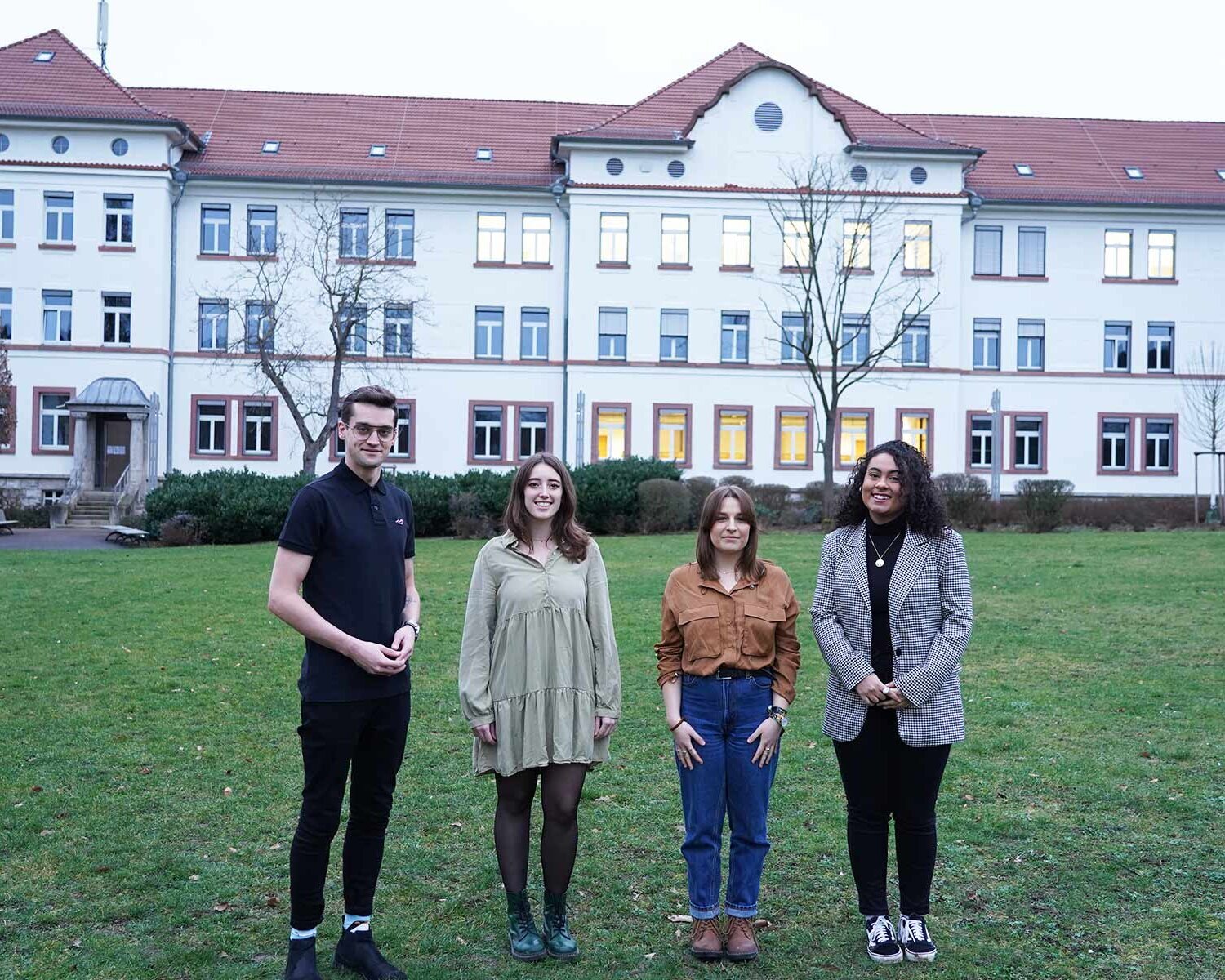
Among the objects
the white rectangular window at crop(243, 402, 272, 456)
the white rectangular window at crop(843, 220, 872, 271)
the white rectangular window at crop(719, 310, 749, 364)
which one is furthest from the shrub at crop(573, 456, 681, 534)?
the white rectangular window at crop(243, 402, 272, 456)

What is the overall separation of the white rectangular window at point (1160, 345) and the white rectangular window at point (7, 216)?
37455 millimetres

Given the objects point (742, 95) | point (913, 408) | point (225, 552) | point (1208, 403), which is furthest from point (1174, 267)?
point (225, 552)

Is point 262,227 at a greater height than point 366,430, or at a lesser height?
greater

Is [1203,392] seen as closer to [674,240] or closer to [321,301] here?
[674,240]

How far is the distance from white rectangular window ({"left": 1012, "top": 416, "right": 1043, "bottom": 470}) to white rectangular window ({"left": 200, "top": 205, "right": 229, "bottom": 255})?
26.9 m

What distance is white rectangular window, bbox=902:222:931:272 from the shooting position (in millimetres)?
39156

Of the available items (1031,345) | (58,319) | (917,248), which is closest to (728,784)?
(917,248)

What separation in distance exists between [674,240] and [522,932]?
1393 inches

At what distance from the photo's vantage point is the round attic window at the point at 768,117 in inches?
1523

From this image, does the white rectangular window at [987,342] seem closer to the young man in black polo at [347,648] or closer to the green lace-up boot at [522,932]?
the green lace-up boot at [522,932]

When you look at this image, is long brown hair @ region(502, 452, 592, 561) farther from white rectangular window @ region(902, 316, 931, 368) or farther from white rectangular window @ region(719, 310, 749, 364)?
white rectangular window @ region(902, 316, 931, 368)

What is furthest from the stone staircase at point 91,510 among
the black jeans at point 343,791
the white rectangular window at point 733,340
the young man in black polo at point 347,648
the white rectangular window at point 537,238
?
the young man in black polo at point 347,648

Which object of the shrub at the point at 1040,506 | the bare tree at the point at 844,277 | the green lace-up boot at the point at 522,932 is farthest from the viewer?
the bare tree at the point at 844,277

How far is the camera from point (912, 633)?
15.8 ft
